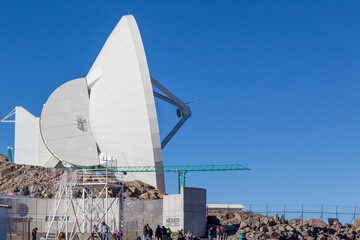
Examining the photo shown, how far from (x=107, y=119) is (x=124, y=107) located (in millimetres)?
5244

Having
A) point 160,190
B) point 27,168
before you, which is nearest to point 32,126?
point 27,168

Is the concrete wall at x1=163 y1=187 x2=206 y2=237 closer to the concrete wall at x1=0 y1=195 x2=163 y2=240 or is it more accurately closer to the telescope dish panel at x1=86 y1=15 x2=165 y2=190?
the concrete wall at x1=0 y1=195 x2=163 y2=240

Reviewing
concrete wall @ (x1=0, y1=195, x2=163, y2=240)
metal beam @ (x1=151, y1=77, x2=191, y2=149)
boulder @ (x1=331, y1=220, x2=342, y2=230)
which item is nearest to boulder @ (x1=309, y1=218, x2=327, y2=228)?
boulder @ (x1=331, y1=220, x2=342, y2=230)

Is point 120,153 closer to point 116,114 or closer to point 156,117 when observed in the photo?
point 116,114

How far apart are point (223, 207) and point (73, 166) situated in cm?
1971

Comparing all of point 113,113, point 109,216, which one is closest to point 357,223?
point 109,216

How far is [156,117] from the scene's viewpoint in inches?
2389

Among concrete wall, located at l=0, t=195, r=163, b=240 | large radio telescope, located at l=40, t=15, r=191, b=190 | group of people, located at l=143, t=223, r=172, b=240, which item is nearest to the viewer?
group of people, located at l=143, t=223, r=172, b=240

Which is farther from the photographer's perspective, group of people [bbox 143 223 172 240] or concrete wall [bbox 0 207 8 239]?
concrete wall [bbox 0 207 8 239]

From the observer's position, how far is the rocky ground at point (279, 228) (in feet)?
141

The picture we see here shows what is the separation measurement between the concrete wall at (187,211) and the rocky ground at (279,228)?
2625mm

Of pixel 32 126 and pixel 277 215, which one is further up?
pixel 32 126

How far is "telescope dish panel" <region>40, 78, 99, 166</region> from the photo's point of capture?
76.1m

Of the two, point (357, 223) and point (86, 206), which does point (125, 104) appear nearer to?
point (86, 206)
